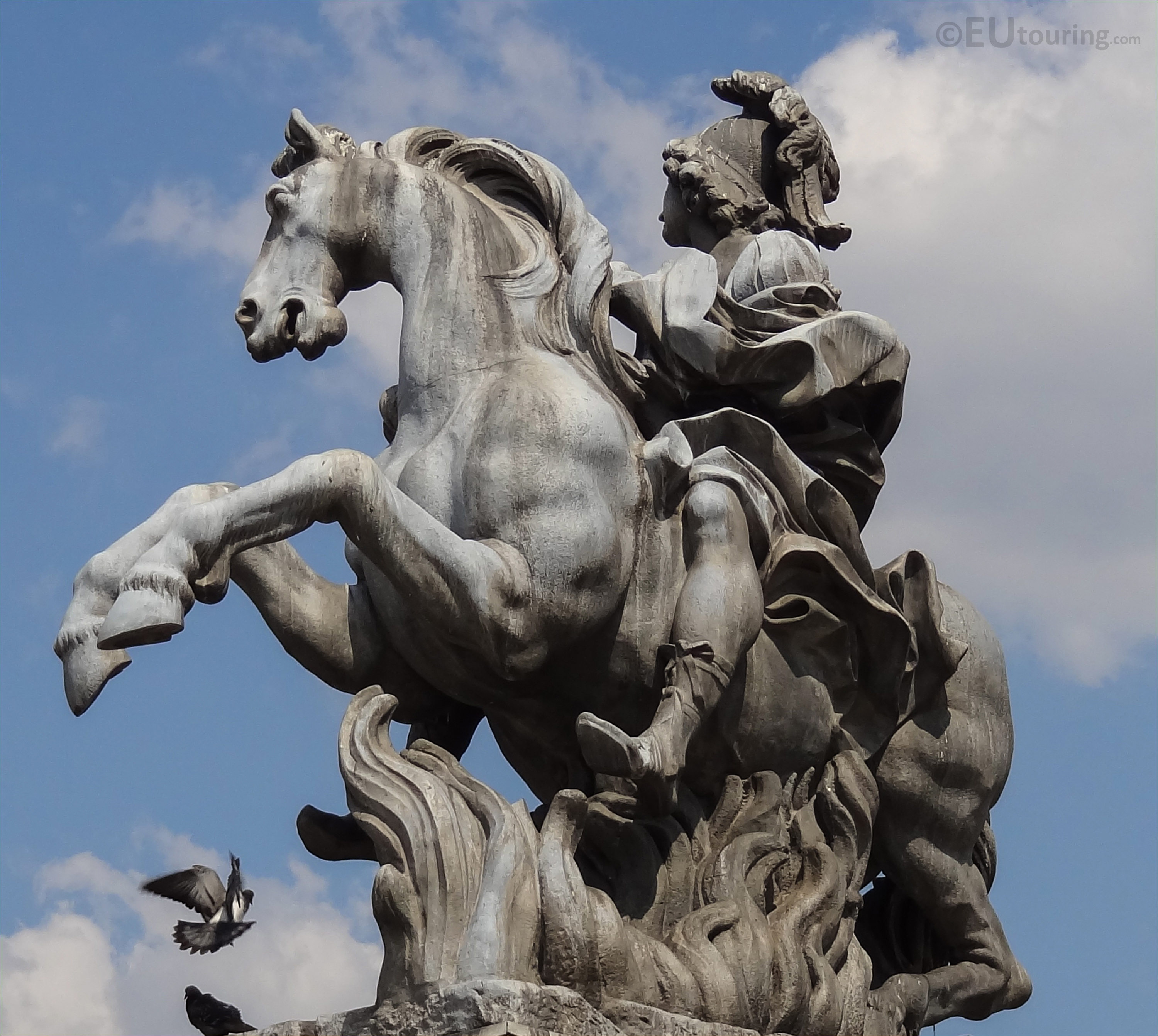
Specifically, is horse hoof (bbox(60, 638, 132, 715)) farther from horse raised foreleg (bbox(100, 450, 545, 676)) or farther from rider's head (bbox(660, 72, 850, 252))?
rider's head (bbox(660, 72, 850, 252))

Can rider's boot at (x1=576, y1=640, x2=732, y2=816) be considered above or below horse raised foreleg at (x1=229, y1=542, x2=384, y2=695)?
below

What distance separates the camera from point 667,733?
7.75 meters

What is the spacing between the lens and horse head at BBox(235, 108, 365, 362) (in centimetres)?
853

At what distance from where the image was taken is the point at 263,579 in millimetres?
8156

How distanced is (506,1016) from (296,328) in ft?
8.62

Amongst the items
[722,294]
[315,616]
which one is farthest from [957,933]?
[315,616]

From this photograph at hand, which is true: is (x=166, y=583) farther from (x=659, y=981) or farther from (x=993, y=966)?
(x=993, y=966)

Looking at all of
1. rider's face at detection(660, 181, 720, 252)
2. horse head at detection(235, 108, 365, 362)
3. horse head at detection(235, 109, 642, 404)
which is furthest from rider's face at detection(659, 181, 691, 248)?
horse head at detection(235, 108, 365, 362)

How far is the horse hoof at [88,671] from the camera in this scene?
25.1 feet

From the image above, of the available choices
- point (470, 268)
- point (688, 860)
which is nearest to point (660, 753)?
point (688, 860)

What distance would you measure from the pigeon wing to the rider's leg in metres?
1.32

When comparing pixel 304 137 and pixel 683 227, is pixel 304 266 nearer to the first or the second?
pixel 304 137

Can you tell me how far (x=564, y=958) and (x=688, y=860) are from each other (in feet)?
2.94

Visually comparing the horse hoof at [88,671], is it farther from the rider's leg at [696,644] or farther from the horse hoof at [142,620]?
the rider's leg at [696,644]
